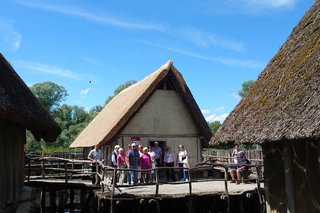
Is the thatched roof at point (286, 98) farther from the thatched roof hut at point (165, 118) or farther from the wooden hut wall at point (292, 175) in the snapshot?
the thatched roof hut at point (165, 118)

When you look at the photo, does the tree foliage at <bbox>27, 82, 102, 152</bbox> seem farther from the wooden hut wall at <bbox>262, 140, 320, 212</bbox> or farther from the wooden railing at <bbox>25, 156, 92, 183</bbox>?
the wooden hut wall at <bbox>262, 140, 320, 212</bbox>

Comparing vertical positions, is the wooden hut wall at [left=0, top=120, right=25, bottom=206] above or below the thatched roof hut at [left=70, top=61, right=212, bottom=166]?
below

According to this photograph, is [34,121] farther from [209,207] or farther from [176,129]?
[176,129]

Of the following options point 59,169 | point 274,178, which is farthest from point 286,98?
point 59,169

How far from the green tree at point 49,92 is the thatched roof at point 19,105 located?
2678 inches

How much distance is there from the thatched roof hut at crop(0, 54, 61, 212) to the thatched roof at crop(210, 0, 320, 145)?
4.67 meters

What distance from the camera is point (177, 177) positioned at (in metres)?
20.4

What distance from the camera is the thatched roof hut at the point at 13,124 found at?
10602 millimetres

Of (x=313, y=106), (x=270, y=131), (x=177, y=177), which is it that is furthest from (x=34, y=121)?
(x=177, y=177)

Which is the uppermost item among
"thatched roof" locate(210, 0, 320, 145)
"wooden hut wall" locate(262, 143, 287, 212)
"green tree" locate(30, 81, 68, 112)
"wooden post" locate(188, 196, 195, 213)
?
"green tree" locate(30, 81, 68, 112)

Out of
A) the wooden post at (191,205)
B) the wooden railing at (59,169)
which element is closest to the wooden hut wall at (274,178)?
the wooden post at (191,205)

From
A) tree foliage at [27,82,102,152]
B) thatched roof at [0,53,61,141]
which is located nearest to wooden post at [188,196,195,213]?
thatched roof at [0,53,61,141]

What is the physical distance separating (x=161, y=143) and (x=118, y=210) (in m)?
7.23

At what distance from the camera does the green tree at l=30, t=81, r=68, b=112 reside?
80.8 metres
